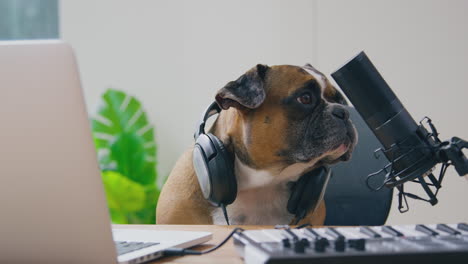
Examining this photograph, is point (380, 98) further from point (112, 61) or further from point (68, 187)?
point (112, 61)

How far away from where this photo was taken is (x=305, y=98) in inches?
64.1

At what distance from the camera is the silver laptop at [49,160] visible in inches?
24.4

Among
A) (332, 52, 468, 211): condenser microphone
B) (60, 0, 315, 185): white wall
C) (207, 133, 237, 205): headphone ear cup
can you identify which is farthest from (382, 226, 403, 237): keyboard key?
(60, 0, 315, 185): white wall

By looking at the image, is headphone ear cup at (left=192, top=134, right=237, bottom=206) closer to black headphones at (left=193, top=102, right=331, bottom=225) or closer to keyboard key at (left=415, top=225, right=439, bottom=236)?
black headphones at (left=193, top=102, right=331, bottom=225)

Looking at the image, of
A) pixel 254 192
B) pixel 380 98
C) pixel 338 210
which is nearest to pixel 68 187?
pixel 380 98

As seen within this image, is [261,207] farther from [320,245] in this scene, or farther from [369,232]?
[320,245]

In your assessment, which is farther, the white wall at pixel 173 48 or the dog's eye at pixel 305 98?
the white wall at pixel 173 48

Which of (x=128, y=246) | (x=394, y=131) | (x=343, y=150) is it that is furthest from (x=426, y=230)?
(x=343, y=150)

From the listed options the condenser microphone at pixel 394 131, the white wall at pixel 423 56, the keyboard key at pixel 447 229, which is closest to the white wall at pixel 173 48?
the white wall at pixel 423 56

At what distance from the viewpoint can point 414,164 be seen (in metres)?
0.86

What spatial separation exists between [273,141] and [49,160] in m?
1.03

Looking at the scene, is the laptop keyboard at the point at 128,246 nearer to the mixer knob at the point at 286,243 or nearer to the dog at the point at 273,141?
the mixer knob at the point at 286,243

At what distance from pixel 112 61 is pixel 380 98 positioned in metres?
3.51

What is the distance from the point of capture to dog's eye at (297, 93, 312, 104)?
5.33 ft
